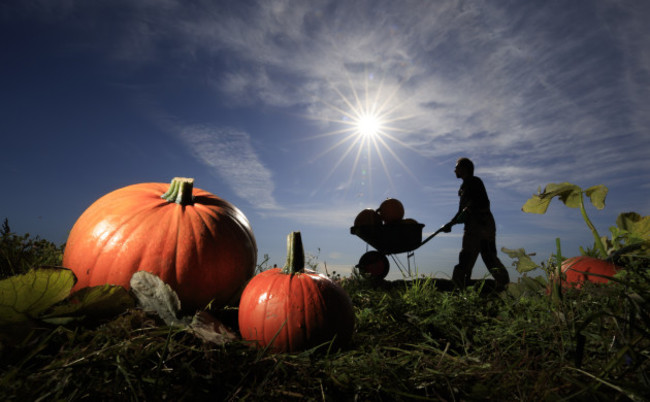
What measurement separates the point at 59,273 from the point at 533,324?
2396 mm

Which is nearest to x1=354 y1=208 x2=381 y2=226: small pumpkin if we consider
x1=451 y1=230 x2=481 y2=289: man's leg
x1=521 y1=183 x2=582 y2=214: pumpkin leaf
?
x1=451 y1=230 x2=481 y2=289: man's leg

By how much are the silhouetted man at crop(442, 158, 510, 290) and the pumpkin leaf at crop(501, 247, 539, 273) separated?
457 centimetres

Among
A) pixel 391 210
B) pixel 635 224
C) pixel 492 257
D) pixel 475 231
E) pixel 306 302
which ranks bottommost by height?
pixel 306 302

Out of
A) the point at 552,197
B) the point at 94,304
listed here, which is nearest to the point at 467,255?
the point at 552,197

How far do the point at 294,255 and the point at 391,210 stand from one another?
18.0ft

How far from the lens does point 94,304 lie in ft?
5.83

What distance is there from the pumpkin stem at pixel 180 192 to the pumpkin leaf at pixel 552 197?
2571 millimetres

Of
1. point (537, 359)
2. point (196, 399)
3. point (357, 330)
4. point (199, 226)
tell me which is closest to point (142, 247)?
point (199, 226)

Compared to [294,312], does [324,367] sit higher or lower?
lower

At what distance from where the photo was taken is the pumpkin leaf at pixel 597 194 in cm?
255

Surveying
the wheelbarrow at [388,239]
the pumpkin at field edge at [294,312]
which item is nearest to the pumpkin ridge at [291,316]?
the pumpkin at field edge at [294,312]

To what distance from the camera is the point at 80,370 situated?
1.30 meters

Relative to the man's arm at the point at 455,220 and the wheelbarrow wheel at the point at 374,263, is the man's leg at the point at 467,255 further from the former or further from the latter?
the wheelbarrow wheel at the point at 374,263

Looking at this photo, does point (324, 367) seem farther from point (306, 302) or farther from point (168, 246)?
point (168, 246)
